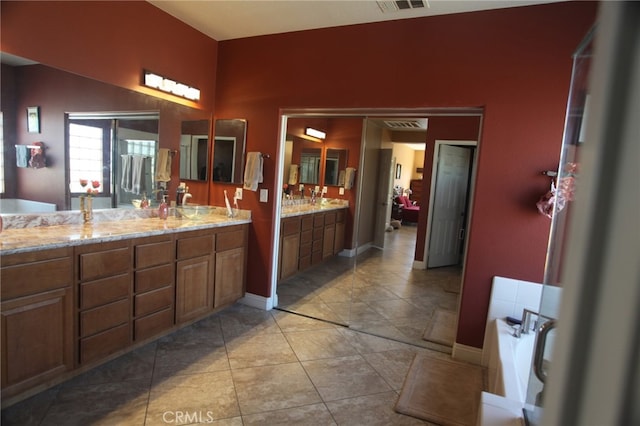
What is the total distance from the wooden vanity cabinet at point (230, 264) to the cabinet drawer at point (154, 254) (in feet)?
1.83

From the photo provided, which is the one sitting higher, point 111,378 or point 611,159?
point 611,159

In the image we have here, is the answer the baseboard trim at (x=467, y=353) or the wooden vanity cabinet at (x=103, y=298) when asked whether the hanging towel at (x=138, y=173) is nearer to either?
the wooden vanity cabinet at (x=103, y=298)

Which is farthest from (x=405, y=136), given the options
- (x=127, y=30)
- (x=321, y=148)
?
(x=127, y=30)

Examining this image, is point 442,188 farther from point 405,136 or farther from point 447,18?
point 447,18

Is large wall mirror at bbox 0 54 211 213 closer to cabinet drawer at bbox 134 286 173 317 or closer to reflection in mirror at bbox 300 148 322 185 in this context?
cabinet drawer at bbox 134 286 173 317

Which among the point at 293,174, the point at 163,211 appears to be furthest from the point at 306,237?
the point at 163,211

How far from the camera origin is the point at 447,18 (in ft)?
9.17

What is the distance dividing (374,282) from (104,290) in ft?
10.6

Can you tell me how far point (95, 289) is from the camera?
2240 millimetres

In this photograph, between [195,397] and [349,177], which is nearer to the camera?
[195,397]

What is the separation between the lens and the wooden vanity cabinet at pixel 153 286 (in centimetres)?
254

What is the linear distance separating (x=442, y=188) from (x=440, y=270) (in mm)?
1180

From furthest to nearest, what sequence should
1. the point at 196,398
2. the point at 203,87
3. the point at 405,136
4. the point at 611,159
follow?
1. the point at 405,136
2. the point at 203,87
3. the point at 196,398
4. the point at 611,159

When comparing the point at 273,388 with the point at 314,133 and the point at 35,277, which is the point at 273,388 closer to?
the point at 35,277
